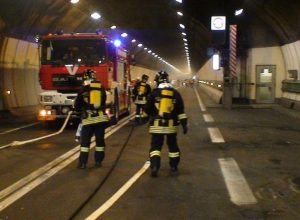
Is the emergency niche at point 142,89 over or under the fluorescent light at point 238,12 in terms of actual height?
under

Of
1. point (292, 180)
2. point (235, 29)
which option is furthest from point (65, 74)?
point (235, 29)

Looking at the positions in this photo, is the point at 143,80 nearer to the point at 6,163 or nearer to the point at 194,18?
the point at 6,163

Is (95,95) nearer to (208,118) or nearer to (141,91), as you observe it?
(141,91)

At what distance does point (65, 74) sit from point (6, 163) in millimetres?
6888

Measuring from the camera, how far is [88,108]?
10.4 meters

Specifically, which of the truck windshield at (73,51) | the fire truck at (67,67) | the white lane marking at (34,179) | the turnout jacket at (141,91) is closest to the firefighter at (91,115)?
the white lane marking at (34,179)

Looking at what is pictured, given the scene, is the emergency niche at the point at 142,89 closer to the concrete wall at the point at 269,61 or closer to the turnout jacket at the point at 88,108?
the turnout jacket at the point at 88,108

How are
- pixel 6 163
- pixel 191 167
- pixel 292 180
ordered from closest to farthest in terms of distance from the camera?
pixel 292 180 < pixel 191 167 < pixel 6 163

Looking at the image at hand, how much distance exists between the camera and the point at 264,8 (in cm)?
2423

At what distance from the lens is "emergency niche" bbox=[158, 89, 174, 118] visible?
31.4 ft

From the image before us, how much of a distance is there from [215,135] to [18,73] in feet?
48.4

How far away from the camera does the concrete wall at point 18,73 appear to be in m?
25.4

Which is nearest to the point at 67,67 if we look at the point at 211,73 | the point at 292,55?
the point at 292,55

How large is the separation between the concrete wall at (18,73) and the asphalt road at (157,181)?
1050 cm
